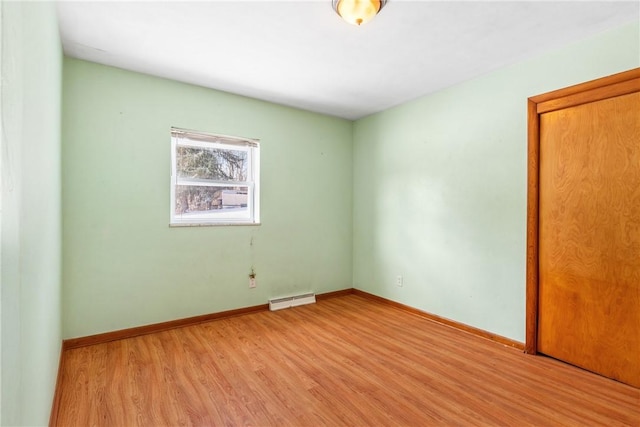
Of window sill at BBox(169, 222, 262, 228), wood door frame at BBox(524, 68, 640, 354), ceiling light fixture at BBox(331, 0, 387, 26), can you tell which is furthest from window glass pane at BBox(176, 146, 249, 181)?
wood door frame at BBox(524, 68, 640, 354)

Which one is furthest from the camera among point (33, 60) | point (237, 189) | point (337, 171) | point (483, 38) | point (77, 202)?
point (337, 171)

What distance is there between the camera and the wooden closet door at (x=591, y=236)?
2.03m

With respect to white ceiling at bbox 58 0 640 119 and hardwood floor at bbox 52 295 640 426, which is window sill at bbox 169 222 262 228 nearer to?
hardwood floor at bbox 52 295 640 426

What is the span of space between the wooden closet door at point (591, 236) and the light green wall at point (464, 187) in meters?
0.18

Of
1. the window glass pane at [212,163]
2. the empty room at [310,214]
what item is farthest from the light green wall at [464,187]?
the window glass pane at [212,163]

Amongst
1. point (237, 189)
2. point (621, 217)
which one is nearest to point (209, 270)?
point (237, 189)

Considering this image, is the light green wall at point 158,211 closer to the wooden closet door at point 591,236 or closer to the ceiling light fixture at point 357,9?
the ceiling light fixture at point 357,9

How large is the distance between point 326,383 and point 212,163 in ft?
7.75

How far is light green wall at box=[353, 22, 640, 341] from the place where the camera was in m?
2.46

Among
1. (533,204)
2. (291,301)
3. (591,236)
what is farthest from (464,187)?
(291,301)

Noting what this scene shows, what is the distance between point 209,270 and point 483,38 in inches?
122

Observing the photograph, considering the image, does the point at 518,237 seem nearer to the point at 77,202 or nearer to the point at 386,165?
the point at 386,165

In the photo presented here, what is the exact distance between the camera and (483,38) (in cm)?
222

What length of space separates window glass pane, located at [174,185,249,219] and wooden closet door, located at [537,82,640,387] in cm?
282
